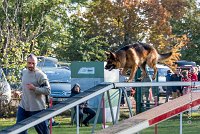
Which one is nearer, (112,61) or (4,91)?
(112,61)

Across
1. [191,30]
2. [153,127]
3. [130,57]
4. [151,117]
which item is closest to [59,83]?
[153,127]

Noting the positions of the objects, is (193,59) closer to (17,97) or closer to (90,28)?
(90,28)

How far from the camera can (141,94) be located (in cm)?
1745

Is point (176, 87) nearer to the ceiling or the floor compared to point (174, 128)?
nearer to the ceiling

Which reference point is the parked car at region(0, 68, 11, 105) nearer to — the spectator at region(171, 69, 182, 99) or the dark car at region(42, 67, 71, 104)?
the dark car at region(42, 67, 71, 104)

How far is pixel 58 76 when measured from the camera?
2356 cm

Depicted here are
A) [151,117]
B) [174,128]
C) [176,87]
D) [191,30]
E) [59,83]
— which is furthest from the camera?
[191,30]

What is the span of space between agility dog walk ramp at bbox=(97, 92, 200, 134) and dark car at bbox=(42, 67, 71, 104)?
12.3 metres

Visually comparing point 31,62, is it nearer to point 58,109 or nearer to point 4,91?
point 58,109

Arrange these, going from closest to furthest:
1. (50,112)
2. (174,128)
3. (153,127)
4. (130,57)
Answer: (50,112)
(130,57)
(174,128)
(153,127)

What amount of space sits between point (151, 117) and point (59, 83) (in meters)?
14.5

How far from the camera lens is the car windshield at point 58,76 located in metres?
23.3

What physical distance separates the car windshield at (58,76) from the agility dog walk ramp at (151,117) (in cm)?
1363

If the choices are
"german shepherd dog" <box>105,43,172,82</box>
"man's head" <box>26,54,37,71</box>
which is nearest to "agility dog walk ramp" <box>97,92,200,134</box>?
"german shepherd dog" <box>105,43,172,82</box>
